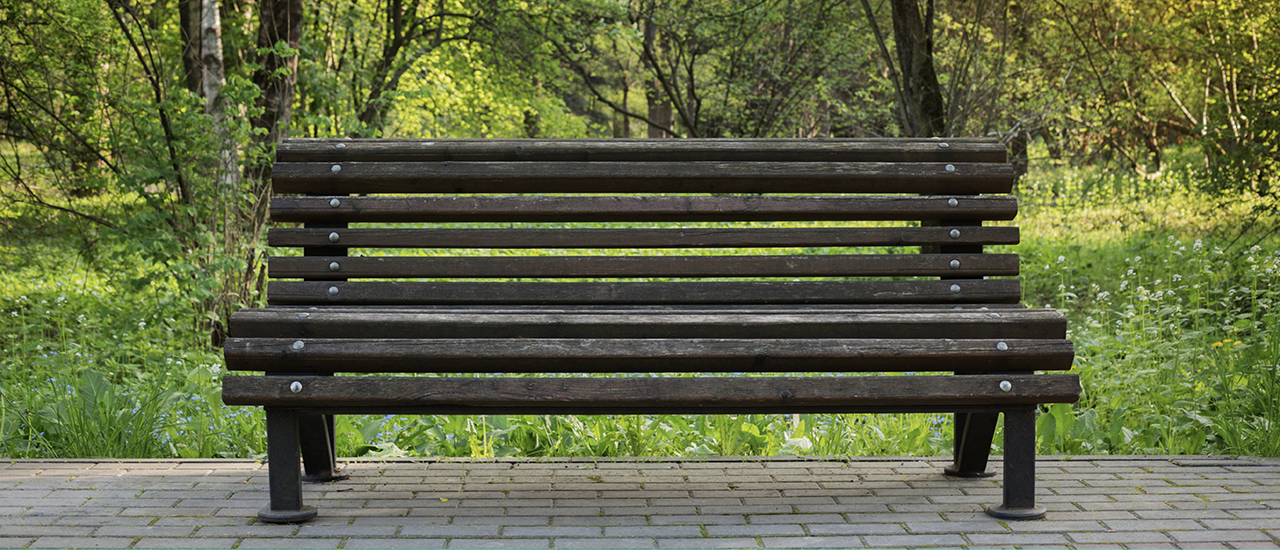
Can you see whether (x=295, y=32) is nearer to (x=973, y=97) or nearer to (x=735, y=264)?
(x=735, y=264)

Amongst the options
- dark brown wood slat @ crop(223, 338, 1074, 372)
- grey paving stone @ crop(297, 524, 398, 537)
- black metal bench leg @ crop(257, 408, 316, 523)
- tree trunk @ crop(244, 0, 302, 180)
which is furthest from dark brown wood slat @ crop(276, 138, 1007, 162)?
tree trunk @ crop(244, 0, 302, 180)

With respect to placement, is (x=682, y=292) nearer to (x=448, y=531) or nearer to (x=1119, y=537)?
(x=448, y=531)

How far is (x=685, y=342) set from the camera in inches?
100

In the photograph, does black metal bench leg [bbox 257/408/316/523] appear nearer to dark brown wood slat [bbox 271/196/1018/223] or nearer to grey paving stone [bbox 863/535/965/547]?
dark brown wood slat [bbox 271/196/1018/223]

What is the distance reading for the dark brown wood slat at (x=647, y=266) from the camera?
2947 mm

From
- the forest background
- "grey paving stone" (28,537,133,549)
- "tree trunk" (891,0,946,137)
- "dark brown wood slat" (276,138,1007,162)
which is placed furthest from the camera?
"tree trunk" (891,0,946,137)

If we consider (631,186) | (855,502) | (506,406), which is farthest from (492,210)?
(855,502)

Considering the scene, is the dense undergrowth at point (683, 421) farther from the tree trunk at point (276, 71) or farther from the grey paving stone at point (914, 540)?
the tree trunk at point (276, 71)

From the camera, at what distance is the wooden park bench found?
2529 millimetres

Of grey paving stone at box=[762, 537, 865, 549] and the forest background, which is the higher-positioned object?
the forest background

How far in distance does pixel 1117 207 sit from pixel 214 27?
968cm

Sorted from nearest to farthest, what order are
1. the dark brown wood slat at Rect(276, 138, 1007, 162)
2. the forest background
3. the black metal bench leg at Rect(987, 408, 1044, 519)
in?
the black metal bench leg at Rect(987, 408, 1044, 519) < the dark brown wood slat at Rect(276, 138, 1007, 162) < the forest background

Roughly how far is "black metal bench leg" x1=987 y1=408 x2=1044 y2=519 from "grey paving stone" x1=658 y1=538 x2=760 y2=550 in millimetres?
764

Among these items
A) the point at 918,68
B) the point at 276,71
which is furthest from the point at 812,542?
the point at 918,68
